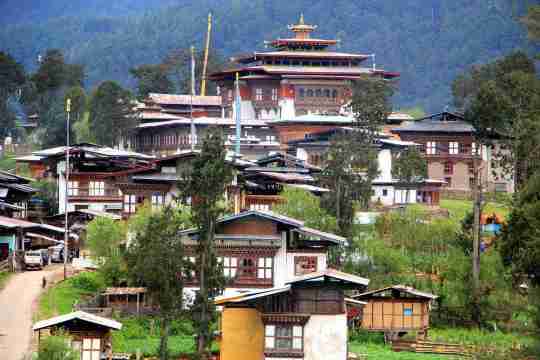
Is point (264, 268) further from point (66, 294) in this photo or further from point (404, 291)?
point (66, 294)

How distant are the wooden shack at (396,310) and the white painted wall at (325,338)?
10.6 meters

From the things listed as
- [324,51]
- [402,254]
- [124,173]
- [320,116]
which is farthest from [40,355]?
[324,51]

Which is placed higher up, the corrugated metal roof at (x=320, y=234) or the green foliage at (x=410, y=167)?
the green foliage at (x=410, y=167)

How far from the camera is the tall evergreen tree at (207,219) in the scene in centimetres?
5069

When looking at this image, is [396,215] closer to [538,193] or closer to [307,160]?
[307,160]

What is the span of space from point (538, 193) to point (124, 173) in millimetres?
32641

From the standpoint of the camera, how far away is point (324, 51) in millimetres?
122688

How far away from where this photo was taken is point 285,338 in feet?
164

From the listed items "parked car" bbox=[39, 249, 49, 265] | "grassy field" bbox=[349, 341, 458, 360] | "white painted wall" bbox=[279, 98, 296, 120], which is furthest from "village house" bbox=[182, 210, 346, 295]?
"white painted wall" bbox=[279, 98, 296, 120]

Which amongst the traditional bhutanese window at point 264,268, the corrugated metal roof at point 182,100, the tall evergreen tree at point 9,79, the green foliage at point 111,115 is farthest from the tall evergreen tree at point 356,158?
the tall evergreen tree at point 9,79

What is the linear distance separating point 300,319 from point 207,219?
4980mm

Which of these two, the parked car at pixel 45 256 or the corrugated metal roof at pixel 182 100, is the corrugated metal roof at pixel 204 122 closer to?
the corrugated metal roof at pixel 182 100

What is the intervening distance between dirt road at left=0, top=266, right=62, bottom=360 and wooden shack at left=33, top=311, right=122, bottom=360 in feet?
7.07

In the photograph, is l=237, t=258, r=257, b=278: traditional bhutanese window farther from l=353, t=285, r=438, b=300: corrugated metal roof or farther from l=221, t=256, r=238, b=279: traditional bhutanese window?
l=353, t=285, r=438, b=300: corrugated metal roof
